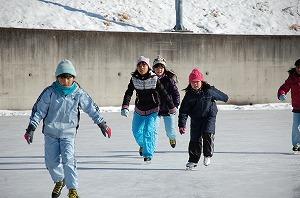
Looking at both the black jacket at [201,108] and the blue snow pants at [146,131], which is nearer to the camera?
the black jacket at [201,108]

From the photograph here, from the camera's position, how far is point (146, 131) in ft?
38.7

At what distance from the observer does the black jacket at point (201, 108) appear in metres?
10.9

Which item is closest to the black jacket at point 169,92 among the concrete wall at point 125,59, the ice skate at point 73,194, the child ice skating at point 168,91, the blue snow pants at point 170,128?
the child ice skating at point 168,91

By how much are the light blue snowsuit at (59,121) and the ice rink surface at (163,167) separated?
1.41 feet

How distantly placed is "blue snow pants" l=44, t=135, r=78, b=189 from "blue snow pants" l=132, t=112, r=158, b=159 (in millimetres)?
3055

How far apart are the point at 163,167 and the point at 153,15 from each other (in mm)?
16349

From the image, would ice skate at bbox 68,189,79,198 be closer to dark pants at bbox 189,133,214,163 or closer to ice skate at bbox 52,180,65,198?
ice skate at bbox 52,180,65,198

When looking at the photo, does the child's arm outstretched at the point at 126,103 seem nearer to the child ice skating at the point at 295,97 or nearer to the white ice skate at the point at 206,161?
the white ice skate at the point at 206,161

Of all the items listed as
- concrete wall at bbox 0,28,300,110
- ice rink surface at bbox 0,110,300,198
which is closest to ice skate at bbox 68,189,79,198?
ice rink surface at bbox 0,110,300,198

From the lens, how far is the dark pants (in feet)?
35.5

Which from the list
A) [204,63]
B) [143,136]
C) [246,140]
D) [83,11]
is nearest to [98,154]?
[143,136]

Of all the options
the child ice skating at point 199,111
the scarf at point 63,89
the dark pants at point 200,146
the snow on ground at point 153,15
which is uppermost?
the snow on ground at point 153,15

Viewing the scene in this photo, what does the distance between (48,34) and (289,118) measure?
730 centimetres

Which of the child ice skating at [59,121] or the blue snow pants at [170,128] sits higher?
the child ice skating at [59,121]
